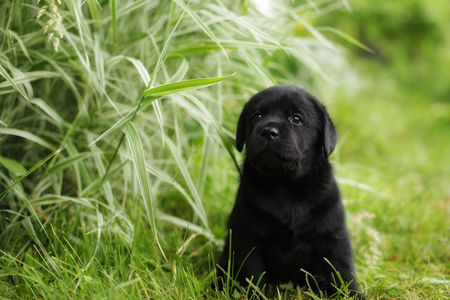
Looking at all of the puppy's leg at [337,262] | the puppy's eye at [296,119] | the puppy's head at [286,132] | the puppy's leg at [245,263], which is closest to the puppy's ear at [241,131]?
the puppy's head at [286,132]

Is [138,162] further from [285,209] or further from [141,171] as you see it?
[285,209]

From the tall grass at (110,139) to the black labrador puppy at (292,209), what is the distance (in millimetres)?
190

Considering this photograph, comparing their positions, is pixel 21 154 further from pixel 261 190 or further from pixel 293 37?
pixel 293 37

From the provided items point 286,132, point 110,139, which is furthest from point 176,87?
point 110,139

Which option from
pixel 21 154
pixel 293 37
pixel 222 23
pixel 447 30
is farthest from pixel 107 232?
pixel 447 30

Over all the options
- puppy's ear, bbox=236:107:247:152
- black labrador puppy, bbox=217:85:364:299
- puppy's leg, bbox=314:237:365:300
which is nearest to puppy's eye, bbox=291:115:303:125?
black labrador puppy, bbox=217:85:364:299

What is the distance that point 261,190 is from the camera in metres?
1.74

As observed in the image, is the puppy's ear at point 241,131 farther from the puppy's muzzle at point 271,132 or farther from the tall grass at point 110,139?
the puppy's muzzle at point 271,132

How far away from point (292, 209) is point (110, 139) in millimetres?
1125

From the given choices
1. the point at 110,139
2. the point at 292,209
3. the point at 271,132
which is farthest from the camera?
the point at 110,139

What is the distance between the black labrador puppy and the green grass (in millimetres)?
124

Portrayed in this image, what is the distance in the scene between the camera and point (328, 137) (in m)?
1.72

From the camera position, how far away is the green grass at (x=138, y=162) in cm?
169

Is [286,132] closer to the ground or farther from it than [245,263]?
farther from it
